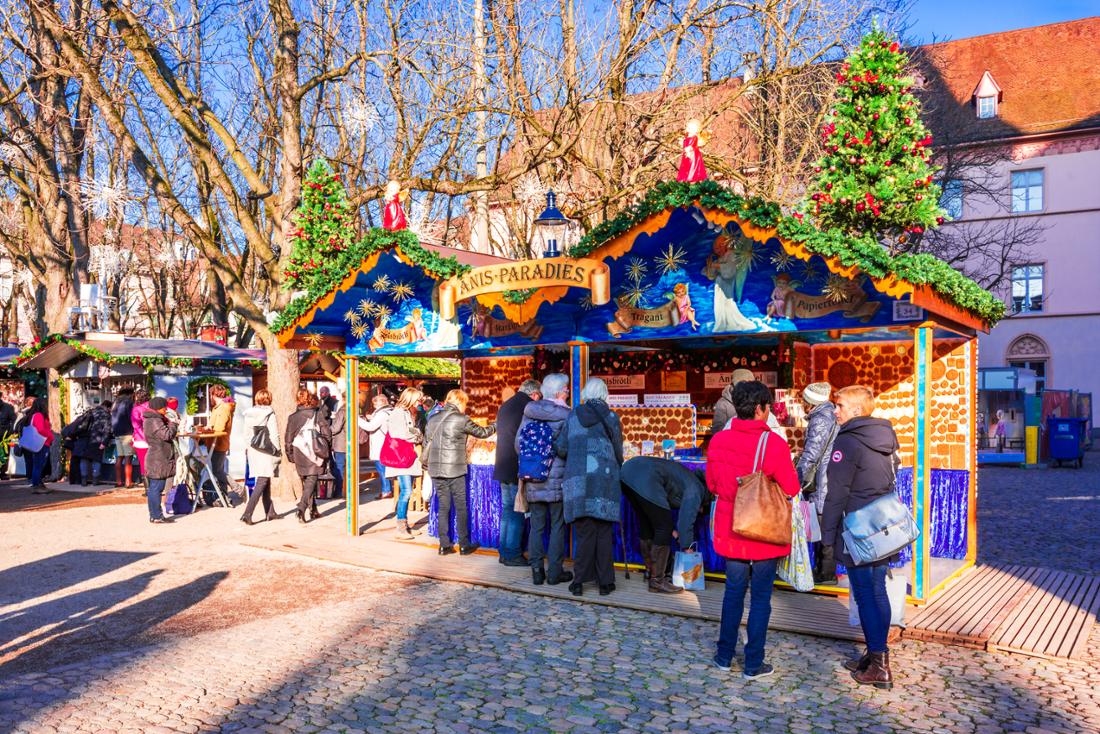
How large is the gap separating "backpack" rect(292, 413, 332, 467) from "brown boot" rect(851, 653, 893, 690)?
7.75 meters

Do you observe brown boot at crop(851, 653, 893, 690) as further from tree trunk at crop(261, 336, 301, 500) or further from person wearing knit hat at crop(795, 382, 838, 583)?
tree trunk at crop(261, 336, 301, 500)

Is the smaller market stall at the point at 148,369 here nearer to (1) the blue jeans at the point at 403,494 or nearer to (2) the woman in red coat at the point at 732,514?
(1) the blue jeans at the point at 403,494

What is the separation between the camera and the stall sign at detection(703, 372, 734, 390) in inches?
451

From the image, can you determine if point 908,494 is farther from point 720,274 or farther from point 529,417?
point 529,417

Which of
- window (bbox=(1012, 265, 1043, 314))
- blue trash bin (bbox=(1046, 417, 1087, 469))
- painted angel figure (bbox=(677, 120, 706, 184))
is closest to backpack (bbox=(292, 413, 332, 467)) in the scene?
painted angel figure (bbox=(677, 120, 706, 184))

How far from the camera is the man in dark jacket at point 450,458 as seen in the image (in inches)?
366

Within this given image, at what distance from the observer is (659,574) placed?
7.89 meters

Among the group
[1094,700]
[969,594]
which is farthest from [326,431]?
[1094,700]

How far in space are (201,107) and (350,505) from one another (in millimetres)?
6852

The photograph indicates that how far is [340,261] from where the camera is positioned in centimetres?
970

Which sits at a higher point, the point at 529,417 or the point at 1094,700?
the point at 529,417

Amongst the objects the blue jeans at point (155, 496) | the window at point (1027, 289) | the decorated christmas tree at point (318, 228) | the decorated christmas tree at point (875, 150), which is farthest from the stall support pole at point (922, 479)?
the window at point (1027, 289)

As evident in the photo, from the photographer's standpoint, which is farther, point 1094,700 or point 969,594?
point 969,594

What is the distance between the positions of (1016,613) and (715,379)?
502 centimetres
